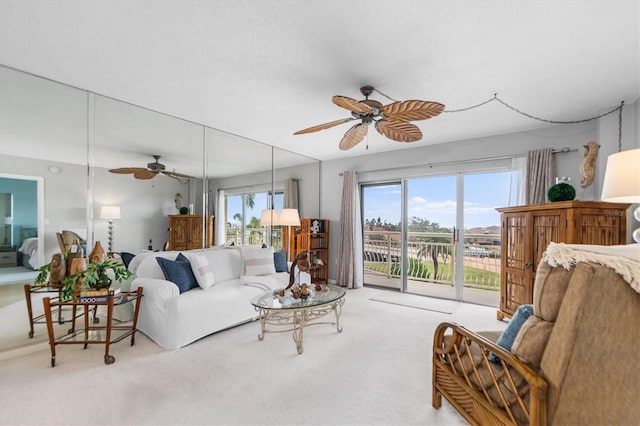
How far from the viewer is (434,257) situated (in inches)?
212

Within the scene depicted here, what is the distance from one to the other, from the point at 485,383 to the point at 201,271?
9.31 ft

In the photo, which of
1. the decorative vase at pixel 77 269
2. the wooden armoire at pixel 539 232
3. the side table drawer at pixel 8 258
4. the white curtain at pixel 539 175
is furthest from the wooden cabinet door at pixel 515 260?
the side table drawer at pixel 8 258

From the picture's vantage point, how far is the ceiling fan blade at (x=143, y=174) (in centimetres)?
340

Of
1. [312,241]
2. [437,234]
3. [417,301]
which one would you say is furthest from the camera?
[312,241]

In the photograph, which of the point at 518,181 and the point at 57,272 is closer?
the point at 57,272

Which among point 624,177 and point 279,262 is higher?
point 624,177

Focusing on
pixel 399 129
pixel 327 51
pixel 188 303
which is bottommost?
pixel 188 303

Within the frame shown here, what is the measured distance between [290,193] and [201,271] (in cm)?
260

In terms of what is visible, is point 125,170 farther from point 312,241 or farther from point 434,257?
point 434,257

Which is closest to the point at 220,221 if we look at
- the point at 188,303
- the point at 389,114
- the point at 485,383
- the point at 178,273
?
the point at 178,273

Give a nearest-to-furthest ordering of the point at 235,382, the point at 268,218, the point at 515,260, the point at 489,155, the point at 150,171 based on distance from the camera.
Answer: the point at 235,382
the point at 515,260
the point at 150,171
the point at 489,155
the point at 268,218

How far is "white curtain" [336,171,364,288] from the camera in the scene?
5328mm

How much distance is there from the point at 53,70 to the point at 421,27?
3.06 meters

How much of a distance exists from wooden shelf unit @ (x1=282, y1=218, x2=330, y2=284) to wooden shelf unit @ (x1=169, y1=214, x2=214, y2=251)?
1.49m
